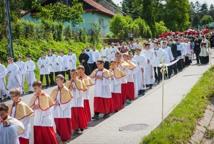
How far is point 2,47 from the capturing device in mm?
30156

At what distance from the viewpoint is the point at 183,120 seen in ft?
43.8

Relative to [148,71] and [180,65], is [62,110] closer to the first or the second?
[148,71]

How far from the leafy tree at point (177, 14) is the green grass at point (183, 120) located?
7421cm

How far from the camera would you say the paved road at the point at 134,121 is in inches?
492

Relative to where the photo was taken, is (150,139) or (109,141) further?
(109,141)

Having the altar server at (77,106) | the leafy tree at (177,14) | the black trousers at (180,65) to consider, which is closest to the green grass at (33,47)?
the black trousers at (180,65)

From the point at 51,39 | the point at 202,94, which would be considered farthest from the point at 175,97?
the point at 51,39

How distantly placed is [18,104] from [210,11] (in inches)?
6828

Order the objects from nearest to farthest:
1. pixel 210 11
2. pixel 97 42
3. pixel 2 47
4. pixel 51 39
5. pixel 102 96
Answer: pixel 102 96 < pixel 2 47 < pixel 51 39 < pixel 97 42 < pixel 210 11

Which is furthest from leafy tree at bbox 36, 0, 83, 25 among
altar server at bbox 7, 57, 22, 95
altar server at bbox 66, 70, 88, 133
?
altar server at bbox 66, 70, 88, 133

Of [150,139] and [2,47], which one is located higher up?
[2,47]

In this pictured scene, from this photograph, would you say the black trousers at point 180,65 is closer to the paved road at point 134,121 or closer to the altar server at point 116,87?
the paved road at point 134,121

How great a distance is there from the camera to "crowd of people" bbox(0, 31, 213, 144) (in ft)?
34.1

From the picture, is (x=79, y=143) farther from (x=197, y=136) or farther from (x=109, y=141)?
(x=197, y=136)
